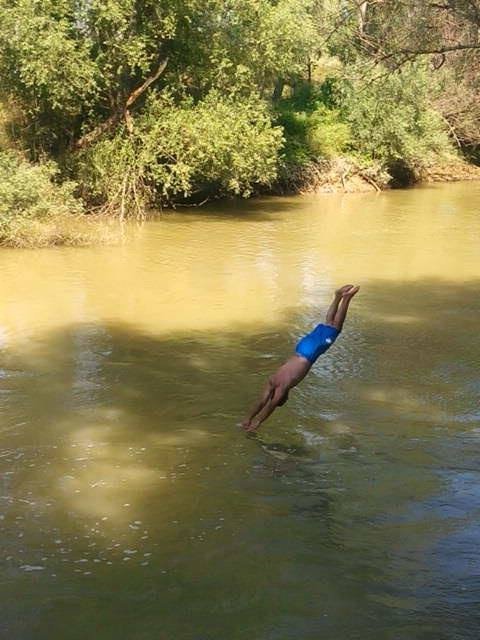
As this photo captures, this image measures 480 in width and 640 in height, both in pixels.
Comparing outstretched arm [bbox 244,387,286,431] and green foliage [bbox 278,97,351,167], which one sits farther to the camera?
green foliage [bbox 278,97,351,167]

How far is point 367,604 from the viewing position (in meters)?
4.56

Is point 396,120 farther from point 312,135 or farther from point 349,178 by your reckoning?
point 312,135

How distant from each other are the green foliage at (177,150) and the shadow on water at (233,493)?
11211 mm

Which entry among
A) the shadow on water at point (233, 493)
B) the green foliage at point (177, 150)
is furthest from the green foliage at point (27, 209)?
the shadow on water at point (233, 493)

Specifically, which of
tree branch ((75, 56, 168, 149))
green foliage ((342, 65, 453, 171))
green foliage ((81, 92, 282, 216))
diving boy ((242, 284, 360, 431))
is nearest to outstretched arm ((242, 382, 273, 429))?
diving boy ((242, 284, 360, 431))

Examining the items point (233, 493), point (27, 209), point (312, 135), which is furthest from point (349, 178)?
point (233, 493)

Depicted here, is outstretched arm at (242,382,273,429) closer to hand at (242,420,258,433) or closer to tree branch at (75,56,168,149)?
hand at (242,420,258,433)

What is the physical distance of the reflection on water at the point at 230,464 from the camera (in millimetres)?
4586

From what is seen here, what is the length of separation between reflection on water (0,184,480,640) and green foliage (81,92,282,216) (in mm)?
7053

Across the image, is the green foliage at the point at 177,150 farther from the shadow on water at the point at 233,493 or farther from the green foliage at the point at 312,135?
the shadow on water at the point at 233,493

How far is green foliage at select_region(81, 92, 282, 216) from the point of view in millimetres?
20641

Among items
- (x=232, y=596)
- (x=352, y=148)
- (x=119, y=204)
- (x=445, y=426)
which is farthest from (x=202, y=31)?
(x=232, y=596)

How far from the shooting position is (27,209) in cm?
1631

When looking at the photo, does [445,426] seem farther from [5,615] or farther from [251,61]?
[251,61]
